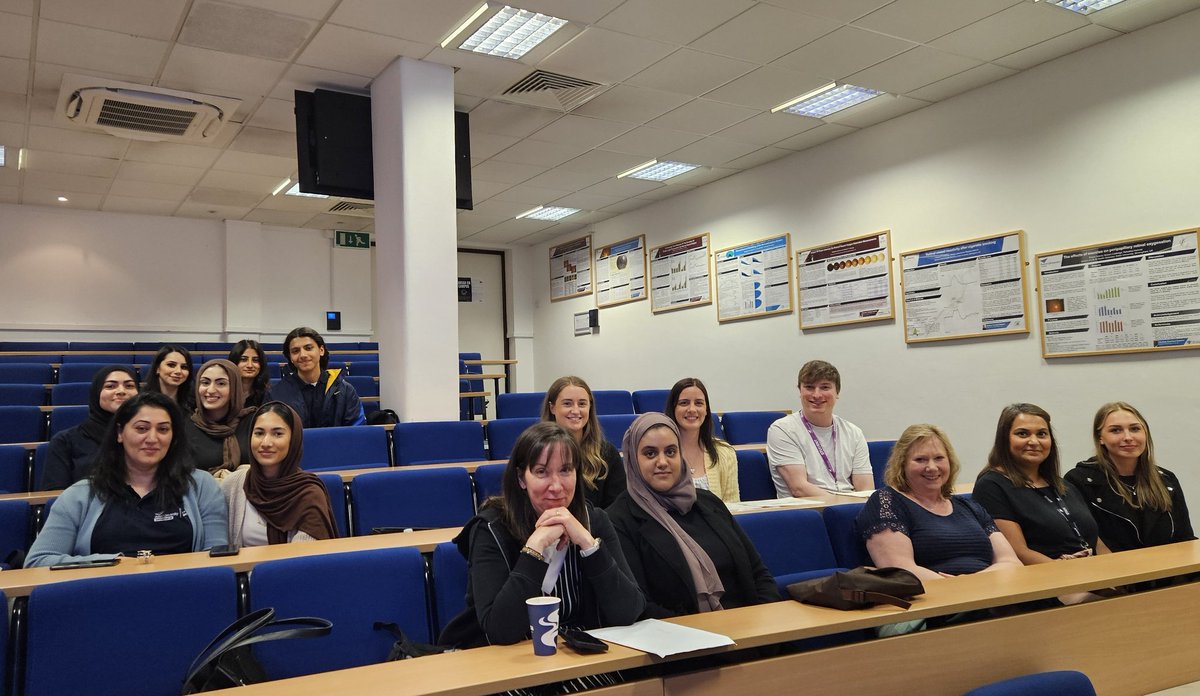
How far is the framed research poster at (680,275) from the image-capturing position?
336 inches

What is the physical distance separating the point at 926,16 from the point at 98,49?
16.6 feet

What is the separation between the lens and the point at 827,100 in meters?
6.28

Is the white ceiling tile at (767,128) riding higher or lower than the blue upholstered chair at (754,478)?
higher

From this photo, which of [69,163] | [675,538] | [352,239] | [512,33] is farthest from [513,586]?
[352,239]

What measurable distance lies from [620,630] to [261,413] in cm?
178

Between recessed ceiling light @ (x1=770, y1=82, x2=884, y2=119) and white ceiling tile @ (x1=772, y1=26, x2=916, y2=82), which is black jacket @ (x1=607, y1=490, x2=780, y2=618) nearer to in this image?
white ceiling tile @ (x1=772, y1=26, x2=916, y2=82)

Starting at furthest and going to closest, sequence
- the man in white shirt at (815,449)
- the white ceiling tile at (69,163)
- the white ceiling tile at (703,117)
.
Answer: the white ceiling tile at (69,163)
the white ceiling tile at (703,117)
the man in white shirt at (815,449)

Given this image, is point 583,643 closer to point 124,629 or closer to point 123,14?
point 124,629

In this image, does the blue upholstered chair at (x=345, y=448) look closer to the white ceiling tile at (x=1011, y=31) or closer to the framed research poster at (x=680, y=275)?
the white ceiling tile at (x=1011, y=31)

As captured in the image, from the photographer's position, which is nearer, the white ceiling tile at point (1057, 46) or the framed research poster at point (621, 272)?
the white ceiling tile at point (1057, 46)

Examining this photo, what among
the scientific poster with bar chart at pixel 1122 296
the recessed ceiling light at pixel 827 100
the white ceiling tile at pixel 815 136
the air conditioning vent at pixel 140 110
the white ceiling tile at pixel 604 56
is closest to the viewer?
the scientific poster with bar chart at pixel 1122 296

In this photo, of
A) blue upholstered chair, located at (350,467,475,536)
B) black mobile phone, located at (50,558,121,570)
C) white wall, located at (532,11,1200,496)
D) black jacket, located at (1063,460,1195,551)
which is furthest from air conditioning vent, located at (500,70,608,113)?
black mobile phone, located at (50,558,121,570)

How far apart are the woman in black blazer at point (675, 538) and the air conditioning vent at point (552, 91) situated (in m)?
3.73

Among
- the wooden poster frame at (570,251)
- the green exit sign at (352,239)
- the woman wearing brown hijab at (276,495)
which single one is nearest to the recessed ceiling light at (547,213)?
the wooden poster frame at (570,251)
